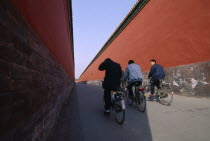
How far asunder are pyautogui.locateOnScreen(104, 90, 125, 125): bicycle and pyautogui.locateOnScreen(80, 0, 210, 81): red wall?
373 cm

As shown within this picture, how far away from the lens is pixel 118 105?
318 centimetres

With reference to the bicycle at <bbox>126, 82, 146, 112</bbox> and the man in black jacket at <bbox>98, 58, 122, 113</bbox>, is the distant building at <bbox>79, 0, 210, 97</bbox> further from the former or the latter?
the man in black jacket at <bbox>98, 58, 122, 113</bbox>

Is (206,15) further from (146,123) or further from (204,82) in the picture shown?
(146,123)

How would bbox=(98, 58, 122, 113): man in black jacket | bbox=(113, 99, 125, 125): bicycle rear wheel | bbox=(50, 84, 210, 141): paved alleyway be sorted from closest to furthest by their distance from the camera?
bbox=(50, 84, 210, 141): paved alleyway < bbox=(113, 99, 125, 125): bicycle rear wheel < bbox=(98, 58, 122, 113): man in black jacket

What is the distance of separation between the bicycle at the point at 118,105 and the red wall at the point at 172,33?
12.2 ft

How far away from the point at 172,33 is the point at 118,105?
16.1 feet

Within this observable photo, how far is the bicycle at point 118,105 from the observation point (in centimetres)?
298

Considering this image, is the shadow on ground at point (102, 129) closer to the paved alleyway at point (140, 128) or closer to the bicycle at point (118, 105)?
the paved alleyway at point (140, 128)

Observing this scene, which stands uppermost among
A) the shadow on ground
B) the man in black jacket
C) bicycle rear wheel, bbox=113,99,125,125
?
the man in black jacket

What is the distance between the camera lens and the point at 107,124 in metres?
2.99

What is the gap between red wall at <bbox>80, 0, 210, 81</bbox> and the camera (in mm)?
5113

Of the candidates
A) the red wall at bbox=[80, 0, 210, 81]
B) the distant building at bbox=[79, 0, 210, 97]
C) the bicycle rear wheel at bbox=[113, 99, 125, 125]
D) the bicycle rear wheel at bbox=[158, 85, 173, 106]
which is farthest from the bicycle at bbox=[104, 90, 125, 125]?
the red wall at bbox=[80, 0, 210, 81]

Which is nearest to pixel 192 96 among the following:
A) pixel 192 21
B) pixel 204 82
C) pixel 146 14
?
pixel 204 82

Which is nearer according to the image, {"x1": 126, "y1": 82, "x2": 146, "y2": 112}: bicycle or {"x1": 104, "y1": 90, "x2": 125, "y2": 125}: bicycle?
{"x1": 104, "y1": 90, "x2": 125, "y2": 125}: bicycle
